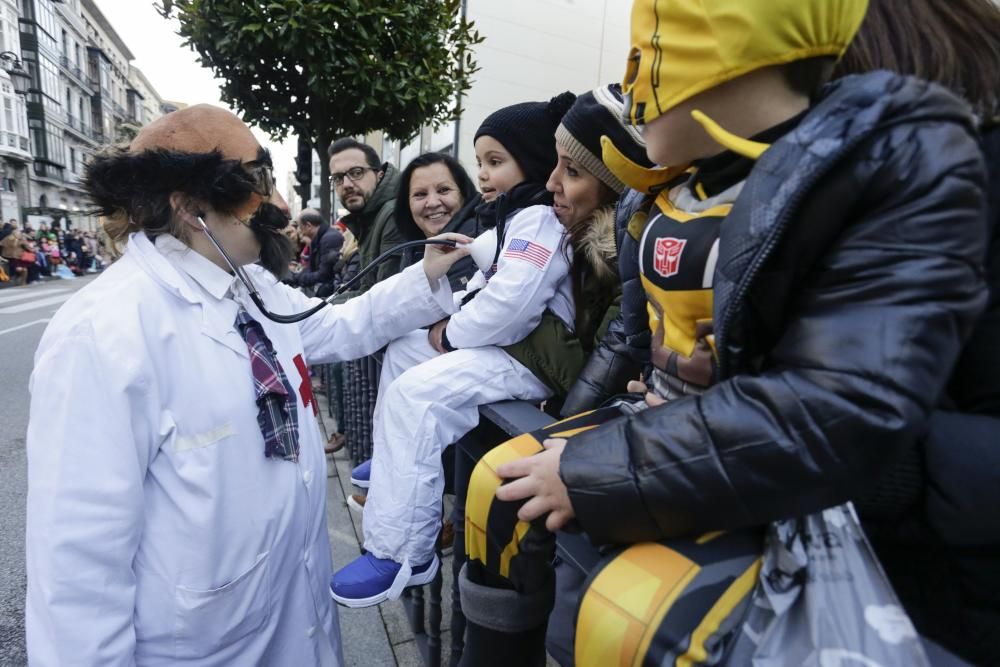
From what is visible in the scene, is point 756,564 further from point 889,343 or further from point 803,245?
point 803,245

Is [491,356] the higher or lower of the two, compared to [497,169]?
lower

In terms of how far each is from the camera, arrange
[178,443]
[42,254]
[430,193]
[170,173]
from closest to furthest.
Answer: [178,443] < [170,173] < [430,193] < [42,254]

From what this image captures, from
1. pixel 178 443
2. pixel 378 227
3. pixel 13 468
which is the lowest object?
pixel 13 468

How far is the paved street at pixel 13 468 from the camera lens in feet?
8.14

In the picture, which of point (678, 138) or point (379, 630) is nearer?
point (678, 138)

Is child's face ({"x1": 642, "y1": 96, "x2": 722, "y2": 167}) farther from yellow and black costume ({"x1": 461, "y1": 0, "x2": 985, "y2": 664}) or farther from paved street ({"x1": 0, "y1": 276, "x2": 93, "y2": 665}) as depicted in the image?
paved street ({"x1": 0, "y1": 276, "x2": 93, "y2": 665})

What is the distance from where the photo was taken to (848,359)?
0.68 meters

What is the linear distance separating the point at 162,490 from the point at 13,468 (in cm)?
396

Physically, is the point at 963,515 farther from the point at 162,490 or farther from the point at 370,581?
the point at 162,490

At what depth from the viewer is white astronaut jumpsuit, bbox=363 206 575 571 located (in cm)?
176

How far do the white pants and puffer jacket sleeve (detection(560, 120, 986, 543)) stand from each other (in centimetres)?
106

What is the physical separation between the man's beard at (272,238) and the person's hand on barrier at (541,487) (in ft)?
3.93

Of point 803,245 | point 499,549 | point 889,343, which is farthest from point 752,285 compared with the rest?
point 499,549

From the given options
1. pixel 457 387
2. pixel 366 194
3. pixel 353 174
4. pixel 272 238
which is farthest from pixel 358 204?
pixel 457 387
